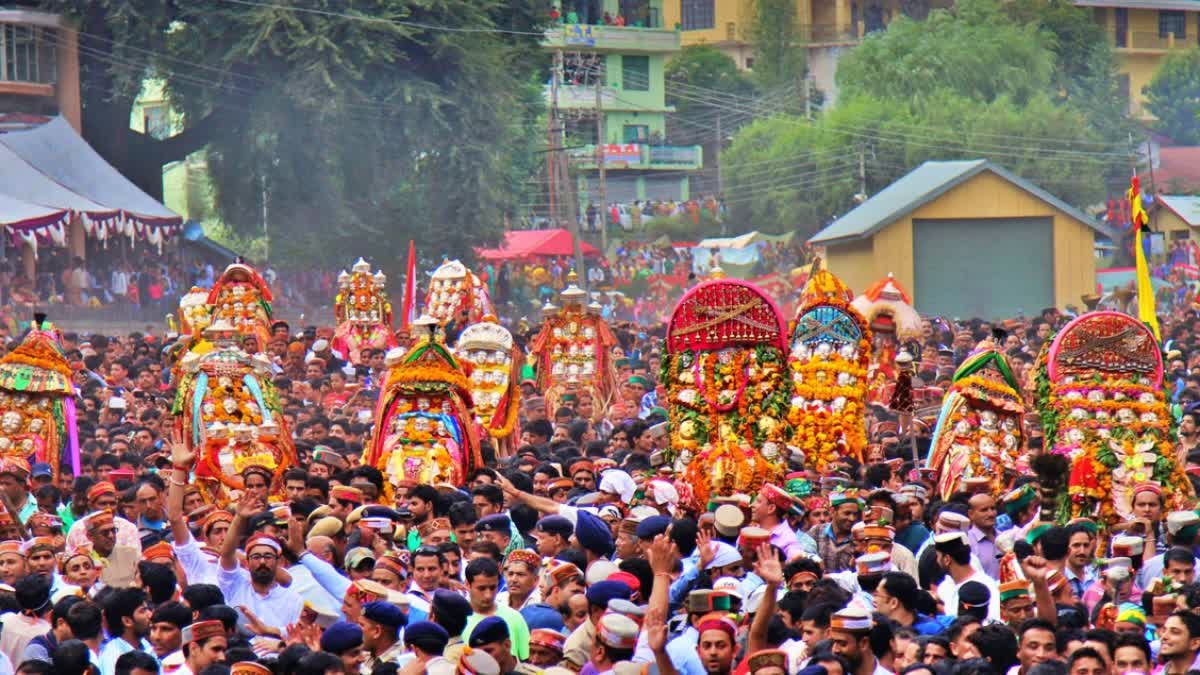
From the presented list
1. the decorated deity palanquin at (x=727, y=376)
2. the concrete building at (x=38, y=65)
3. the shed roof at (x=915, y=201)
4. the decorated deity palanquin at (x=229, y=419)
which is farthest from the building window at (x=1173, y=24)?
the decorated deity palanquin at (x=727, y=376)

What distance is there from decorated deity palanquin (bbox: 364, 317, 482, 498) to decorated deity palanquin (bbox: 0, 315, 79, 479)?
2.57 m

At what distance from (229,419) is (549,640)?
698cm

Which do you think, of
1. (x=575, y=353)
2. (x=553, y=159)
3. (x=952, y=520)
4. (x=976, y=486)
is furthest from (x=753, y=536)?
(x=553, y=159)

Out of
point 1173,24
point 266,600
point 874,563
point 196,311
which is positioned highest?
point 1173,24

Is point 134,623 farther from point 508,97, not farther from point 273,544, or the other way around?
point 508,97

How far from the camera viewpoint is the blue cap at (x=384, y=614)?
30.3 ft

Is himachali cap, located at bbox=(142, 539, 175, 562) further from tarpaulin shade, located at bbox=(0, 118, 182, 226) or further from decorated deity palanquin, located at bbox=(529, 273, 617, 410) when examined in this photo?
tarpaulin shade, located at bbox=(0, 118, 182, 226)

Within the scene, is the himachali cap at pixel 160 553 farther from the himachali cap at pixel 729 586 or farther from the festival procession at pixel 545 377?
the himachali cap at pixel 729 586

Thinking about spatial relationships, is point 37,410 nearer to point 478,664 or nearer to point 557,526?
point 557,526

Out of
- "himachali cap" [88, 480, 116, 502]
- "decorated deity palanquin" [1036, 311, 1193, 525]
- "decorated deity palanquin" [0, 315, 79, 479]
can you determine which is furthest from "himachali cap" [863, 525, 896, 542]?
"decorated deity palanquin" [0, 315, 79, 479]

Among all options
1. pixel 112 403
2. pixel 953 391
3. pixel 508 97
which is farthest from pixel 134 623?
pixel 508 97

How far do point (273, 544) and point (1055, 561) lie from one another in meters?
3.44

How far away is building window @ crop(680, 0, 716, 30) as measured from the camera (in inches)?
2862

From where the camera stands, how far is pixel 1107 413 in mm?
13906
